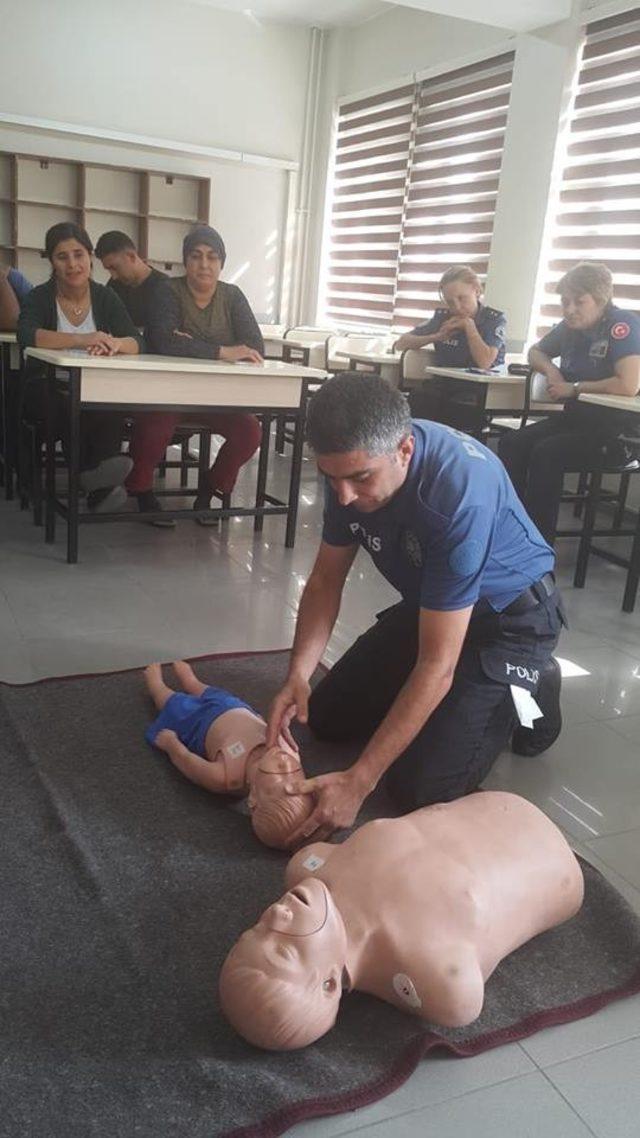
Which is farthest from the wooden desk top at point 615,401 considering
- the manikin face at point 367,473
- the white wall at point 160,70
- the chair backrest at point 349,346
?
the white wall at point 160,70

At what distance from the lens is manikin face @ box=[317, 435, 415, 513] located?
1.47 m

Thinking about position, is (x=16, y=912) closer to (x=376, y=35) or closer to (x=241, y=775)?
(x=241, y=775)

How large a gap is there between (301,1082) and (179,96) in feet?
27.5

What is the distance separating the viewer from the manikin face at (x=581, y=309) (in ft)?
12.7

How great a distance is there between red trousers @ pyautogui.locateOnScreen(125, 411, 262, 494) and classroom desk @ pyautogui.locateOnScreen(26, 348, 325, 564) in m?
0.25

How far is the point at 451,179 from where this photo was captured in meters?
6.84

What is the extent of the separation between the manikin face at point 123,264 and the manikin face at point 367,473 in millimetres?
3386

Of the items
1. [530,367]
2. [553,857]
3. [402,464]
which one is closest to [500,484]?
[402,464]

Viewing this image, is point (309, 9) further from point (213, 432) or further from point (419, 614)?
point (419, 614)

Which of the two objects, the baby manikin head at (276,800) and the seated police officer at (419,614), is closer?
the seated police officer at (419,614)

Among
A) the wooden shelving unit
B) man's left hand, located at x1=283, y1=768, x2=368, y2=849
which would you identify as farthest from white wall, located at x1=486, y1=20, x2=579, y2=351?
man's left hand, located at x1=283, y1=768, x2=368, y2=849

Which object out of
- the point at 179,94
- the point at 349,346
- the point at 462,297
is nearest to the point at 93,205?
the point at 179,94

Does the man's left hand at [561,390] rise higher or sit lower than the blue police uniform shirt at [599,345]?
lower

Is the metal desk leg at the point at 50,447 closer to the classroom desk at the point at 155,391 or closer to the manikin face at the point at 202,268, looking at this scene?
the classroom desk at the point at 155,391
